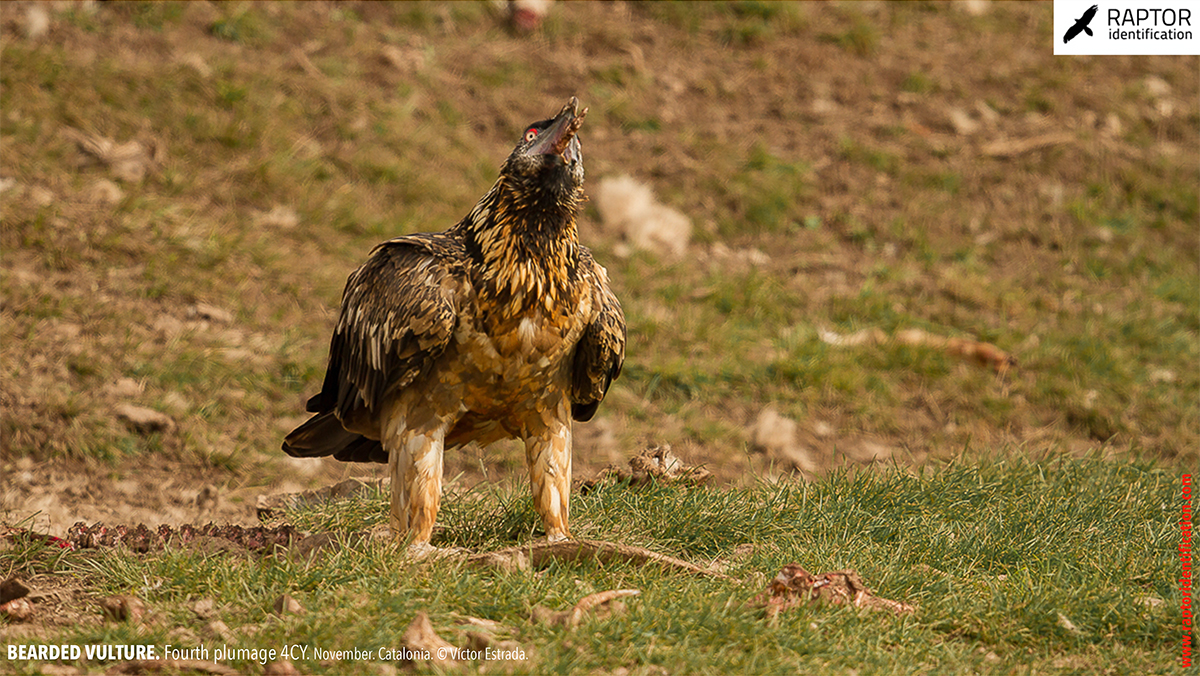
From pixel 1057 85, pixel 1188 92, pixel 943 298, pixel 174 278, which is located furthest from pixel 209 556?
pixel 1188 92

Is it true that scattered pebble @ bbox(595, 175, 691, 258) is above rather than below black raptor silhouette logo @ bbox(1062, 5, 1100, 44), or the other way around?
below

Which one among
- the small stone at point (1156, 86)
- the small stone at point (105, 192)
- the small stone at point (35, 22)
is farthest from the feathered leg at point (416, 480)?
the small stone at point (1156, 86)

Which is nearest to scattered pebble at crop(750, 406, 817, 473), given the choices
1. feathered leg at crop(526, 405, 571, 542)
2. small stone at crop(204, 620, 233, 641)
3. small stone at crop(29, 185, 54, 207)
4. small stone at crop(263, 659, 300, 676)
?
feathered leg at crop(526, 405, 571, 542)

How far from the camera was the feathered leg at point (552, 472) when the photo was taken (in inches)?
211

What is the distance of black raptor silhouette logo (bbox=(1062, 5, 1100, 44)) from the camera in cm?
1088

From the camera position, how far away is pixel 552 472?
539cm

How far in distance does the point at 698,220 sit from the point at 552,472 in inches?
243

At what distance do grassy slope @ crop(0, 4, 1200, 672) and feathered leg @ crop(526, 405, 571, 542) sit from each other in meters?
0.40

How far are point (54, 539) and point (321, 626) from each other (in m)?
2.08

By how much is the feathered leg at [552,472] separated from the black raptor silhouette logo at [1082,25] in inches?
310

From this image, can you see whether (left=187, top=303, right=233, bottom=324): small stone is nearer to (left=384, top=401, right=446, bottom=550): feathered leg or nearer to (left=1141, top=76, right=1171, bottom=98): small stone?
(left=384, top=401, right=446, bottom=550): feathered leg

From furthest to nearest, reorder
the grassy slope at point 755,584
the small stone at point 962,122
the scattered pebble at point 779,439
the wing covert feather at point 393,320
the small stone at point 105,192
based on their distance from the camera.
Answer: the small stone at point 962,122, the small stone at point 105,192, the scattered pebble at point 779,439, the wing covert feather at point 393,320, the grassy slope at point 755,584

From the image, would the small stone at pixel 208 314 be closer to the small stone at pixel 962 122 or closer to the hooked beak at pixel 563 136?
the hooked beak at pixel 563 136

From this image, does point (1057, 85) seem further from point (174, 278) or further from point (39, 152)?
point (39, 152)
